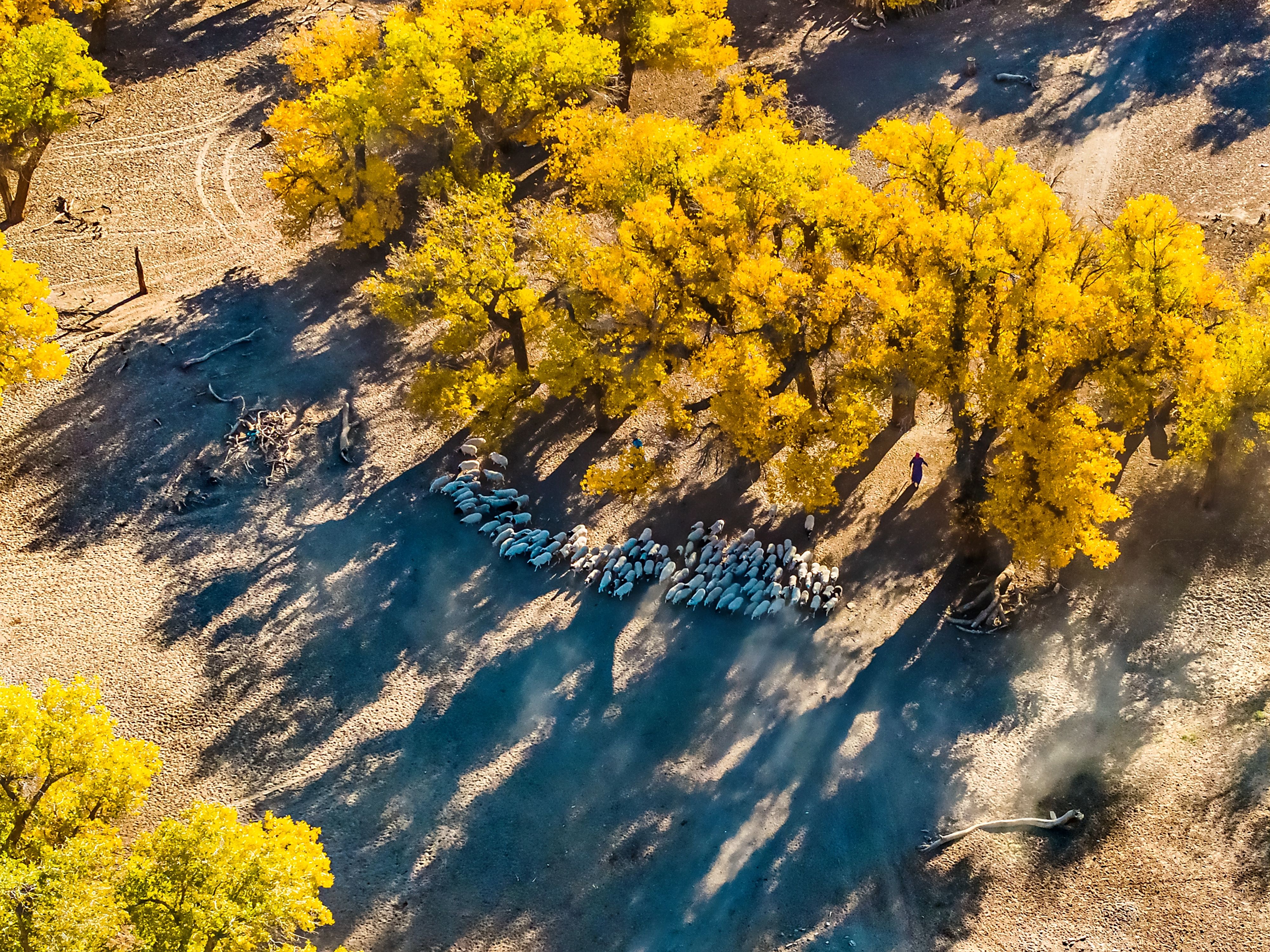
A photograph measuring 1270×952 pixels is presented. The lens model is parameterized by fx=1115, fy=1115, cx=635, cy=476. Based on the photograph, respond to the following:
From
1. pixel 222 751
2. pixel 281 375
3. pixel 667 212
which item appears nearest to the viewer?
pixel 222 751

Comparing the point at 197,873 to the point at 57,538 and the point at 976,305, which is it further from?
the point at 976,305

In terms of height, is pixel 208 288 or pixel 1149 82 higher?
pixel 208 288

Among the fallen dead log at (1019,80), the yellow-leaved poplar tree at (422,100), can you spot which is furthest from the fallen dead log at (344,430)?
the fallen dead log at (1019,80)

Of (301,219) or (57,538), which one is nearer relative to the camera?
(57,538)

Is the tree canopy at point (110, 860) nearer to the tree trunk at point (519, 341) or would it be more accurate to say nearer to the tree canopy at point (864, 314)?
the tree canopy at point (864, 314)

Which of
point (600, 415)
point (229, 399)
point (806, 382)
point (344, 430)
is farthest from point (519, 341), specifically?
point (229, 399)

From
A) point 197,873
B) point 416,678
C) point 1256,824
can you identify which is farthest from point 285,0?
point 1256,824

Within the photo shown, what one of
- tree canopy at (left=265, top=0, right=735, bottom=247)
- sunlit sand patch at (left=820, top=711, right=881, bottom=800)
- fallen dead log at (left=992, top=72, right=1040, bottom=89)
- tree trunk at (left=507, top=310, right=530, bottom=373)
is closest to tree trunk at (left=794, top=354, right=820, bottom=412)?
tree trunk at (left=507, top=310, right=530, bottom=373)

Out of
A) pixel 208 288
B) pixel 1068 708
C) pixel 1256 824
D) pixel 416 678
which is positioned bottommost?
pixel 1256 824
